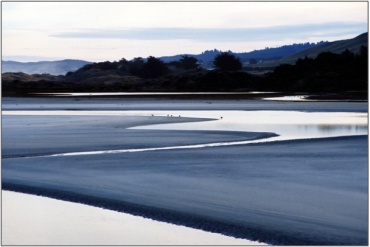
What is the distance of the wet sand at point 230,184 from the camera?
10.2 metres

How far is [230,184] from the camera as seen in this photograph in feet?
43.5

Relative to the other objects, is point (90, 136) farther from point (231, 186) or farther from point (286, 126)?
point (231, 186)

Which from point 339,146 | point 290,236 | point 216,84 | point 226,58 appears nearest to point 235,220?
point 290,236

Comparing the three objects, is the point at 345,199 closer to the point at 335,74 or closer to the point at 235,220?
the point at 235,220

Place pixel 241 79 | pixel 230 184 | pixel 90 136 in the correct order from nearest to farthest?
pixel 230 184 < pixel 90 136 < pixel 241 79

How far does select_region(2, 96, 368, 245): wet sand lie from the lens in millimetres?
10164

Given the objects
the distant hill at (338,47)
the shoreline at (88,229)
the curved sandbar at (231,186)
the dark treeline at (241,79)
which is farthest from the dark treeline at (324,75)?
the distant hill at (338,47)

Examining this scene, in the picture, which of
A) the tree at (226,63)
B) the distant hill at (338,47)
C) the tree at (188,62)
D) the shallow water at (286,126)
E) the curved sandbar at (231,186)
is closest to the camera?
the curved sandbar at (231,186)

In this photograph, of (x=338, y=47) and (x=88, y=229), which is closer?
(x=88, y=229)

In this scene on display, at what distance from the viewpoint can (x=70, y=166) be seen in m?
16.0

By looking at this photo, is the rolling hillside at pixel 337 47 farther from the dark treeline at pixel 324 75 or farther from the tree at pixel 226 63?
the dark treeline at pixel 324 75

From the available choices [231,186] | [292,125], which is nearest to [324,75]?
[292,125]

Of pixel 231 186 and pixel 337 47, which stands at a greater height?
pixel 337 47

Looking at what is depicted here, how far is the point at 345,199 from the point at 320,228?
78.1 inches
